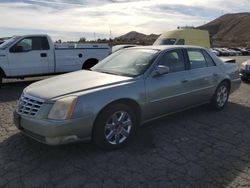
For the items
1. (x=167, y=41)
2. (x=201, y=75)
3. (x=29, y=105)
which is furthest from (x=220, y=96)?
(x=167, y=41)

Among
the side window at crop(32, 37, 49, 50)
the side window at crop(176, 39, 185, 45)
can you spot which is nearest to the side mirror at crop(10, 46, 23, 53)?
the side window at crop(32, 37, 49, 50)

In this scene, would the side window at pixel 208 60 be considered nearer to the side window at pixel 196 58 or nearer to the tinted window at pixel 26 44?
the side window at pixel 196 58

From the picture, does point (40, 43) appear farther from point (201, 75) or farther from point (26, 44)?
point (201, 75)

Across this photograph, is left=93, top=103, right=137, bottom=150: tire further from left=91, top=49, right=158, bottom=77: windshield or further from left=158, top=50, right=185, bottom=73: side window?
left=158, top=50, right=185, bottom=73: side window

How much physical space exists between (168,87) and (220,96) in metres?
2.13

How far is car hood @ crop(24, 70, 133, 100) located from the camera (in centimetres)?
440

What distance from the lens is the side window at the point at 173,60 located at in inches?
216

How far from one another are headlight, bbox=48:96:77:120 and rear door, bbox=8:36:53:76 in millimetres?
6872

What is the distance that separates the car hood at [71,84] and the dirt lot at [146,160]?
0.88 metres

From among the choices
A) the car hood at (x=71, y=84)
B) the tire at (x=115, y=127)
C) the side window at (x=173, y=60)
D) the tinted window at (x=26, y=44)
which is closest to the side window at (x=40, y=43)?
the tinted window at (x=26, y=44)

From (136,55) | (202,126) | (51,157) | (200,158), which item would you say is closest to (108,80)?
(136,55)

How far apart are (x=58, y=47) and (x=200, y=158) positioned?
825 cm

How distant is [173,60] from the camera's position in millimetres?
5699

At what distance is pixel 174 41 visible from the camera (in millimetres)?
16266
